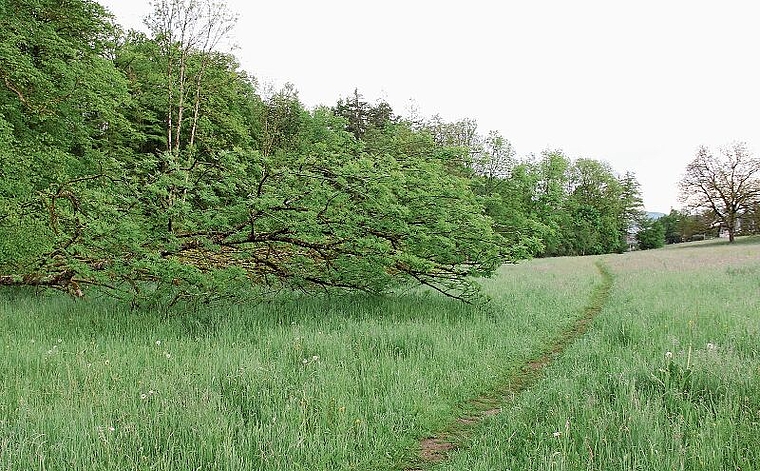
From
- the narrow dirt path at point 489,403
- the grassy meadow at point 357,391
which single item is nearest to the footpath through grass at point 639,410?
the grassy meadow at point 357,391

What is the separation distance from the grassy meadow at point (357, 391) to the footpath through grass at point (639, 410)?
0.02 metres

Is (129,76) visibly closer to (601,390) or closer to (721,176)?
(601,390)

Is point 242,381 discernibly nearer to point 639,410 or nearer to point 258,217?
point 639,410

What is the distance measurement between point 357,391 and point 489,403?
5.28 ft

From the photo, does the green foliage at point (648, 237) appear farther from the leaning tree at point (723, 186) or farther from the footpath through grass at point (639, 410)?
the footpath through grass at point (639, 410)

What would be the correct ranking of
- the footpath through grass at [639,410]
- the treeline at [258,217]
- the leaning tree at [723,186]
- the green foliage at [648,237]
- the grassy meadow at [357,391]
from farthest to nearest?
the green foliage at [648,237]
the leaning tree at [723,186]
the treeline at [258,217]
the grassy meadow at [357,391]
the footpath through grass at [639,410]

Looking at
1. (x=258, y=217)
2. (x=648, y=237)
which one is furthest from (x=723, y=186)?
(x=258, y=217)

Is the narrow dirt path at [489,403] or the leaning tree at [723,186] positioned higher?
the leaning tree at [723,186]

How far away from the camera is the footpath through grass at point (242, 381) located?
405 centimetres

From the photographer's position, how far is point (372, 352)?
22.7 feet

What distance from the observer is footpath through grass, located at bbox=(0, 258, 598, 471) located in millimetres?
4055

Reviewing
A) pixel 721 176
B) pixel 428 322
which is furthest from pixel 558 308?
pixel 721 176

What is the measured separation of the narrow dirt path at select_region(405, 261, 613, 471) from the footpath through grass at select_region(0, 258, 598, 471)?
0.13m

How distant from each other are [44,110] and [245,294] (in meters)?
10.4
